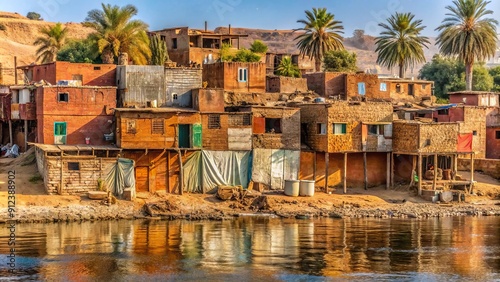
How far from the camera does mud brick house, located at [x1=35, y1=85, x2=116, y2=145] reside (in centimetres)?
5100

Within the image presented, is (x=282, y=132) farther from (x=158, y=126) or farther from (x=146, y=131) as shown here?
(x=146, y=131)

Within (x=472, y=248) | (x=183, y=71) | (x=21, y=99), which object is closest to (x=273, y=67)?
(x=183, y=71)

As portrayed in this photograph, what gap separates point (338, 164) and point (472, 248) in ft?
50.8

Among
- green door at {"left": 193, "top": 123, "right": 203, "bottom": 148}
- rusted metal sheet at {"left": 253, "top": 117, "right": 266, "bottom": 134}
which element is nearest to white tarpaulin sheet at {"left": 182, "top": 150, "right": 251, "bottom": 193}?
green door at {"left": 193, "top": 123, "right": 203, "bottom": 148}

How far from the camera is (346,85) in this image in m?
63.7

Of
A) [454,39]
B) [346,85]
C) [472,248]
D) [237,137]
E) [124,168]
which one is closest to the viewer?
[472,248]

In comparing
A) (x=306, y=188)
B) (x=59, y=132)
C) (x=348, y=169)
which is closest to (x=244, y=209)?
(x=306, y=188)

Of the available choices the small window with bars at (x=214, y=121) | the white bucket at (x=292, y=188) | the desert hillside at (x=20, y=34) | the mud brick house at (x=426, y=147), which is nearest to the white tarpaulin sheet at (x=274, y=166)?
the white bucket at (x=292, y=188)

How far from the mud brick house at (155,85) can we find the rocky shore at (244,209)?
268 inches

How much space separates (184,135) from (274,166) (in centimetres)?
560

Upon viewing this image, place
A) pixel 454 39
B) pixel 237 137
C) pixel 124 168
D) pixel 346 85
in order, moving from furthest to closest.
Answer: pixel 454 39 → pixel 346 85 → pixel 237 137 → pixel 124 168

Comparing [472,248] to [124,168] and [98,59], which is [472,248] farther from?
[98,59]

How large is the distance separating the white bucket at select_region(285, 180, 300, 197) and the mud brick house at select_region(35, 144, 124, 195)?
8.88m

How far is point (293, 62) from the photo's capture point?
79.3m
